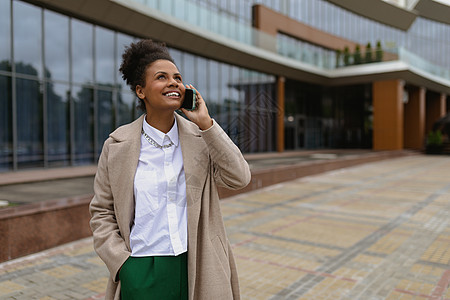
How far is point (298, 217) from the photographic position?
24.7 feet

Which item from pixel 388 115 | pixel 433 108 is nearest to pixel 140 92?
pixel 388 115

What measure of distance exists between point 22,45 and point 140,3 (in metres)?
4.43

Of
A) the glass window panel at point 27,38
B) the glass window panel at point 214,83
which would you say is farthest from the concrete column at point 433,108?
the glass window panel at point 27,38

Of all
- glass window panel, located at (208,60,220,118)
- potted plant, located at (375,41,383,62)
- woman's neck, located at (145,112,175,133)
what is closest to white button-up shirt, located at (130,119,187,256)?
woman's neck, located at (145,112,175,133)

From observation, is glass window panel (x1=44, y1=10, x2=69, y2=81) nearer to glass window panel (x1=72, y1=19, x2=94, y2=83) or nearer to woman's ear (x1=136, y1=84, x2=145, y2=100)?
glass window panel (x1=72, y1=19, x2=94, y2=83)

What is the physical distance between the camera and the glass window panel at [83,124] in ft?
47.5

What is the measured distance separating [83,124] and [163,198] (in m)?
14.1

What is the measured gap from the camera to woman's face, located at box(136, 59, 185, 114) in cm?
166

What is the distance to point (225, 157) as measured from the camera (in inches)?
64.5

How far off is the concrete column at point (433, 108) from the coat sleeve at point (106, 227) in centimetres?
3943

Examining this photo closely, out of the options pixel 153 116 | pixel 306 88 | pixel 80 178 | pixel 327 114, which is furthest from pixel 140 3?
pixel 327 114

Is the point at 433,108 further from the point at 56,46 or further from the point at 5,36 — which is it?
the point at 5,36

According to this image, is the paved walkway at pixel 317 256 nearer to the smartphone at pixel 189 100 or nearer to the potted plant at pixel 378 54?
the smartphone at pixel 189 100

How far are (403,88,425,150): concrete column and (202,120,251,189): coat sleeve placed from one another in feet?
109
